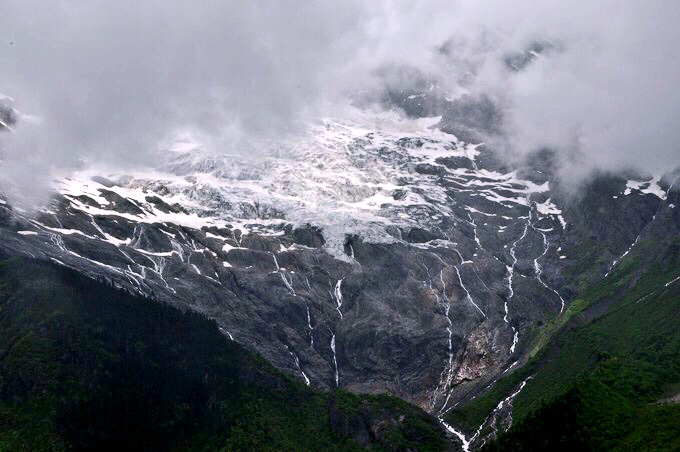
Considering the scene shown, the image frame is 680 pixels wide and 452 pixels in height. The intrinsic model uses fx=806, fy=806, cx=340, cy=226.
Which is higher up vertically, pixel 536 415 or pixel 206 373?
pixel 206 373

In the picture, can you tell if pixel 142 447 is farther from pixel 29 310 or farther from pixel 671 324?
pixel 671 324

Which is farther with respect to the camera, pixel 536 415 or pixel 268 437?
pixel 268 437

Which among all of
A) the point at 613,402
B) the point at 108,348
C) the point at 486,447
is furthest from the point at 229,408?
the point at 613,402

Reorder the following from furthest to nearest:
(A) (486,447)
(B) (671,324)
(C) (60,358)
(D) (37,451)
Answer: (B) (671,324)
(C) (60,358)
(A) (486,447)
(D) (37,451)

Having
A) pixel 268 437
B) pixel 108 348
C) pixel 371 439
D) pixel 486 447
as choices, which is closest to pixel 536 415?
pixel 486 447

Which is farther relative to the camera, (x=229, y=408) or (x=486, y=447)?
(x=229, y=408)

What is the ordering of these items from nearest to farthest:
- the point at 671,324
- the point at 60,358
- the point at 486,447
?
the point at 486,447 → the point at 60,358 → the point at 671,324

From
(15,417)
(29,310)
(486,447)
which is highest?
(29,310)

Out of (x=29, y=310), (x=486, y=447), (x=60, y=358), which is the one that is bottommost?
(x=486, y=447)

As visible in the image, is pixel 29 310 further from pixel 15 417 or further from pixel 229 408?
pixel 229 408

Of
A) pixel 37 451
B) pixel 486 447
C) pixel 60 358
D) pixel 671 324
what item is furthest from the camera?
pixel 671 324
